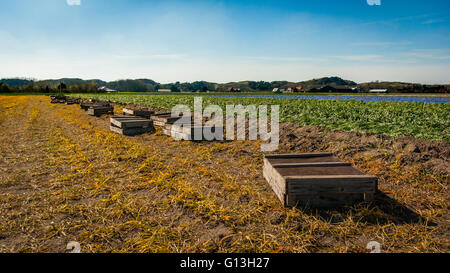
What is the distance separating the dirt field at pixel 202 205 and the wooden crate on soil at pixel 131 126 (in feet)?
11.3

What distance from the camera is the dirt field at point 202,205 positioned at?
332cm

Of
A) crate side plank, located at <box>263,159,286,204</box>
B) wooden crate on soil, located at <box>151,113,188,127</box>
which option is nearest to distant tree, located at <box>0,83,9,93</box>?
wooden crate on soil, located at <box>151,113,188,127</box>

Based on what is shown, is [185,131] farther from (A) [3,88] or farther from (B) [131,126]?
(A) [3,88]

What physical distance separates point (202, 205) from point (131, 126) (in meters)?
8.49

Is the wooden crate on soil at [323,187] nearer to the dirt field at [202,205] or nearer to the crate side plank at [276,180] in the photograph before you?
the crate side plank at [276,180]

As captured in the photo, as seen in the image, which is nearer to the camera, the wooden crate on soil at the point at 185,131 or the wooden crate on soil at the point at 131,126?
the wooden crate on soil at the point at 185,131

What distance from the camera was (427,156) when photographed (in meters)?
6.35

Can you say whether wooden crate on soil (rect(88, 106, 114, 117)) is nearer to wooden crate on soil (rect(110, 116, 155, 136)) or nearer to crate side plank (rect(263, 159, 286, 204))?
wooden crate on soil (rect(110, 116, 155, 136))

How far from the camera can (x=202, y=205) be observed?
14.2 feet

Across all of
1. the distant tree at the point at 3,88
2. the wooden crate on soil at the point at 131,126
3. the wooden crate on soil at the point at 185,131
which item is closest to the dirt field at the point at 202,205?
the wooden crate on soil at the point at 185,131

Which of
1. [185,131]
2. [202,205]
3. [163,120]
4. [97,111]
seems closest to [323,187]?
[202,205]
